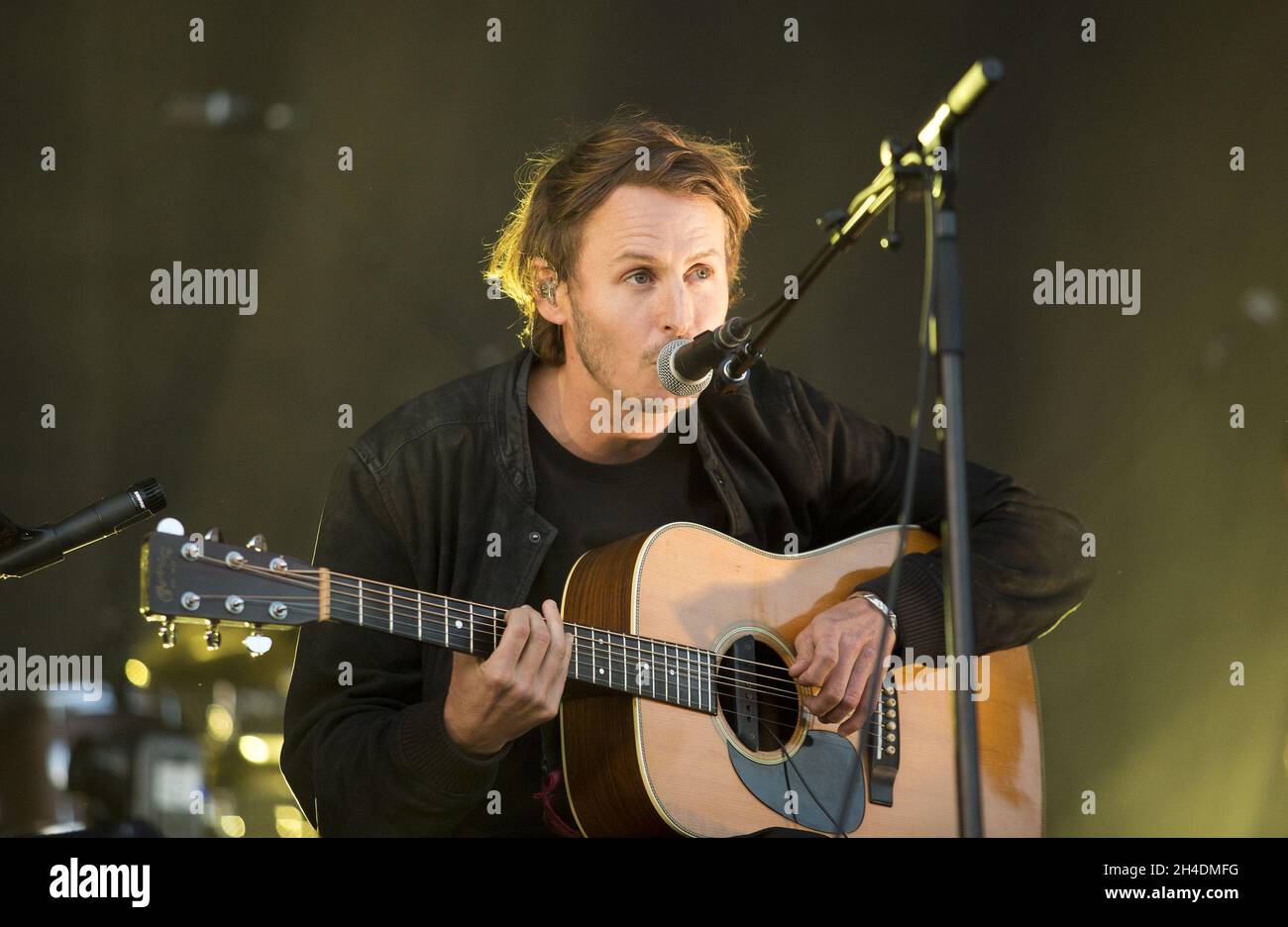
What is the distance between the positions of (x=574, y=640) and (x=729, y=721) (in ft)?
1.39

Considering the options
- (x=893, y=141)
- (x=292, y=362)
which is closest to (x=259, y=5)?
(x=292, y=362)

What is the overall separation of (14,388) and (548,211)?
1.47 metres

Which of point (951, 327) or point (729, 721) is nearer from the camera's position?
point (951, 327)

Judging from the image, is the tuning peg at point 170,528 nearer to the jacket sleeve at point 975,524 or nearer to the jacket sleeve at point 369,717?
the jacket sleeve at point 369,717

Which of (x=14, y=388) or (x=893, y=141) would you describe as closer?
(x=893, y=141)

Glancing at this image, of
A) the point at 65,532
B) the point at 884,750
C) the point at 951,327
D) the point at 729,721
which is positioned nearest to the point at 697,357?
the point at 951,327

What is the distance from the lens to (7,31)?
360 centimetres

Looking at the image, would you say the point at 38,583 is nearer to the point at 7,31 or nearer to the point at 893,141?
the point at 7,31

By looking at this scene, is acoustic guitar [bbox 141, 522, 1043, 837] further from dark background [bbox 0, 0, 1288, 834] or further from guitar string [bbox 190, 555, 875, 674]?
dark background [bbox 0, 0, 1288, 834]

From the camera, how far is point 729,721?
2.88 metres

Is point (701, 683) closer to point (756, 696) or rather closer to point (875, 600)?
point (756, 696)

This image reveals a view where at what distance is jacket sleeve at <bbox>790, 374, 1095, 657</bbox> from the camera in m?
3.26

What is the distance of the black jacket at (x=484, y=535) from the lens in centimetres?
283
